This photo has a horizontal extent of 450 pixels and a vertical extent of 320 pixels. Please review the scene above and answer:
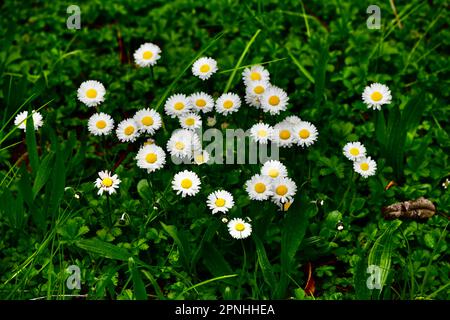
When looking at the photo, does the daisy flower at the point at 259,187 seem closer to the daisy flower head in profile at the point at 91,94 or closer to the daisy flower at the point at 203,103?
the daisy flower at the point at 203,103

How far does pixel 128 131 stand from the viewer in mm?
2531

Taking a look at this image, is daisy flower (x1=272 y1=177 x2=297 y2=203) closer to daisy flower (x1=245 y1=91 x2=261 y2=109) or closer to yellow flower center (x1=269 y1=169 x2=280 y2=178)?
yellow flower center (x1=269 y1=169 x2=280 y2=178)

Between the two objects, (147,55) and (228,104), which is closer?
(228,104)

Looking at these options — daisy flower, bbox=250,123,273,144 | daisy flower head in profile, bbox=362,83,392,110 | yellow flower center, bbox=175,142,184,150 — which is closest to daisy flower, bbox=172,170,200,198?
yellow flower center, bbox=175,142,184,150

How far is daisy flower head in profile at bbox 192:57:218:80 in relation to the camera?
106 inches

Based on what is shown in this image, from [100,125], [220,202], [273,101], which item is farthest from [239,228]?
[100,125]

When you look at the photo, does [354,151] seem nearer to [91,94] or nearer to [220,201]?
[220,201]

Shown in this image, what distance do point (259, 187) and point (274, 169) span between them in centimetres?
11

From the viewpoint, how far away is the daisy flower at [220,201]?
2307 mm

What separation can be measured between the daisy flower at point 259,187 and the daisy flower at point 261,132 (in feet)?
0.71

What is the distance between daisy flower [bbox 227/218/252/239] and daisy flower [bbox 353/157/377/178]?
0.54 m

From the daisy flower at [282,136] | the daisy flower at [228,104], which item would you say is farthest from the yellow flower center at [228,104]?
the daisy flower at [282,136]

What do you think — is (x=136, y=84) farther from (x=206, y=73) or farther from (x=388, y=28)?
(x=388, y=28)

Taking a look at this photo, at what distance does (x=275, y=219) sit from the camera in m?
2.41
